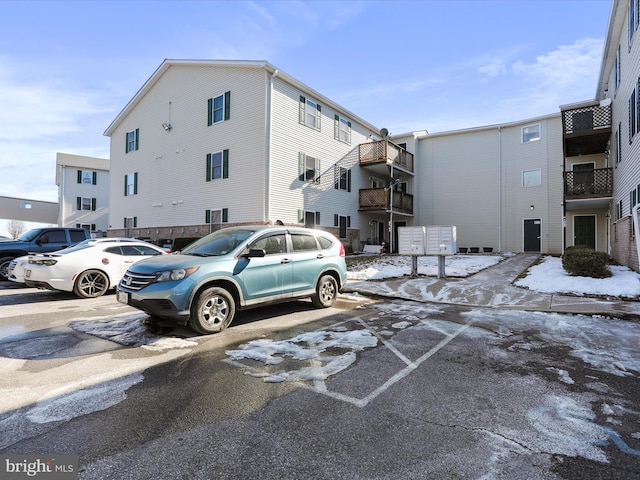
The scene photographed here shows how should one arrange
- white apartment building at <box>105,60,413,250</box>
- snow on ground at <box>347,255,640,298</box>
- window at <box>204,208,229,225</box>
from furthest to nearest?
1. window at <box>204,208,229,225</box>
2. white apartment building at <box>105,60,413,250</box>
3. snow on ground at <box>347,255,640,298</box>

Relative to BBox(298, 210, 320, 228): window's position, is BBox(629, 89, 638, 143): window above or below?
above

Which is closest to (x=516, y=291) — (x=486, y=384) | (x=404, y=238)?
(x=404, y=238)

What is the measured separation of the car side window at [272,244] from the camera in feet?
20.5

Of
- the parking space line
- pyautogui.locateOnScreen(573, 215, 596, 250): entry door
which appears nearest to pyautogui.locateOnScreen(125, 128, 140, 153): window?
the parking space line

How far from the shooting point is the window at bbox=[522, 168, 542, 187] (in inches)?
864

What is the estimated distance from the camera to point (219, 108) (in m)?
18.4

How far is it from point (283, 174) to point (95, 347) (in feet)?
43.9

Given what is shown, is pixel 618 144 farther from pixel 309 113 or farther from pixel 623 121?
pixel 309 113

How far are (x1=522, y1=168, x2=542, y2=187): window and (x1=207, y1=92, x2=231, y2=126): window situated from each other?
18634 mm

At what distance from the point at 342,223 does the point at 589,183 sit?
12368mm

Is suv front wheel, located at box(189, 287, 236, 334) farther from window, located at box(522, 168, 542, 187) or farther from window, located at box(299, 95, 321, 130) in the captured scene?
window, located at box(522, 168, 542, 187)

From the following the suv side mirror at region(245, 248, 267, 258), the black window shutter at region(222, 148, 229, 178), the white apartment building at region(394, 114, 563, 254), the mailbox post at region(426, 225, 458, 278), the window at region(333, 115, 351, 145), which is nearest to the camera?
the suv side mirror at region(245, 248, 267, 258)

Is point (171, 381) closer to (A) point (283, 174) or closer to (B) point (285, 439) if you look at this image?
(B) point (285, 439)

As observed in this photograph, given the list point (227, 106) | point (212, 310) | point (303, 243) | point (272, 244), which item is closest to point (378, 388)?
point (212, 310)
